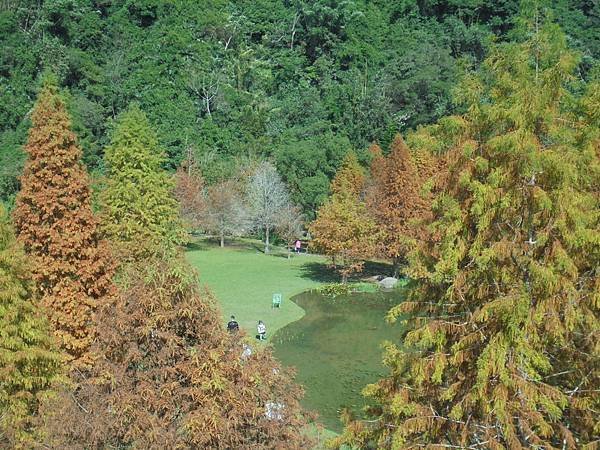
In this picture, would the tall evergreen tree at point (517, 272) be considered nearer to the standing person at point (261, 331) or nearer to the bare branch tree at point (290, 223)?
the standing person at point (261, 331)

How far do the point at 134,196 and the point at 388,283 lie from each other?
15853mm

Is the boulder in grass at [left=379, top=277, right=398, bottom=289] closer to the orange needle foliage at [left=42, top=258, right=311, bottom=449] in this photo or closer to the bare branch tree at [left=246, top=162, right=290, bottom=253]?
the bare branch tree at [left=246, top=162, right=290, bottom=253]

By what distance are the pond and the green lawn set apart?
1.11 metres

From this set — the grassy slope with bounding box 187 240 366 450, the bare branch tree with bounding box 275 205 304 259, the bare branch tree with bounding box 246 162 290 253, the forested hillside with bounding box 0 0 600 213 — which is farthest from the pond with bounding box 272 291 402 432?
the forested hillside with bounding box 0 0 600 213

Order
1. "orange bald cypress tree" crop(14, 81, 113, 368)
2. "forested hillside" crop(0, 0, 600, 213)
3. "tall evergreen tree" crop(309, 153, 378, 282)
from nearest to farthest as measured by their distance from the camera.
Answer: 1. "orange bald cypress tree" crop(14, 81, 113, 368)
2. "tall evergreen tree" crop(309, 153, 378, 282)
3. "forested hillside" crop(0, 0, 600, 213)

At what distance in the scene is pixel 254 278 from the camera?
36.2m

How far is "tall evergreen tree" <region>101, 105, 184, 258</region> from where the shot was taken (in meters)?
25.5

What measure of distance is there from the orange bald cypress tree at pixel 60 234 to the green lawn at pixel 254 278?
8093mm

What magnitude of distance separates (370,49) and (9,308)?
242 ft

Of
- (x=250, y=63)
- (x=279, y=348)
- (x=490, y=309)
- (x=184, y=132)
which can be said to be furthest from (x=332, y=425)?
(x=250, y=63)

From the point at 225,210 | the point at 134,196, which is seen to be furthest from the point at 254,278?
the point at 134,196

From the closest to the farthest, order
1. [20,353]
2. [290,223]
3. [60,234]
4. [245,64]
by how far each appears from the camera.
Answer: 1. [20,353]
2. [60,234]
3. [290,223]
4. [245,64]

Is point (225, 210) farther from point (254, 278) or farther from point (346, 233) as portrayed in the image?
point (346, 233)

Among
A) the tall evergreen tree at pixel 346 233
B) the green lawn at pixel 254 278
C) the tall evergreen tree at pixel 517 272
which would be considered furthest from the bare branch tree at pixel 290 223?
the tall evergreen tree at pixel 517 272
